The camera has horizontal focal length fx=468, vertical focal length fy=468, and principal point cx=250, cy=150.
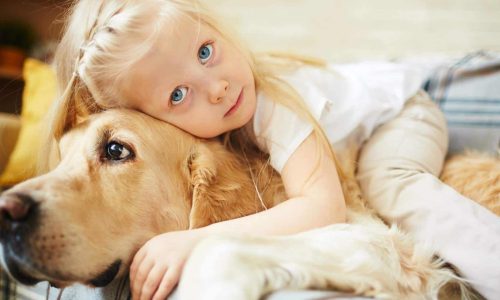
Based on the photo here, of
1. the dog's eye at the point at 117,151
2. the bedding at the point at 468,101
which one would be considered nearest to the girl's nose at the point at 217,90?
the dog's eye at the point at 117,151

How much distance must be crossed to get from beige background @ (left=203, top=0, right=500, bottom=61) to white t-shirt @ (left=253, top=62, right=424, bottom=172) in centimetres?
127

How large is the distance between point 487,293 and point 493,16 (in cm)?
241

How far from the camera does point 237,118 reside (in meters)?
1.17

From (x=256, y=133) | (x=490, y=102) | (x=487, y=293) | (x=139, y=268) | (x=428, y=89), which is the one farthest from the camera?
(x=428, y=89)

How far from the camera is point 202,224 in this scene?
3.42ft

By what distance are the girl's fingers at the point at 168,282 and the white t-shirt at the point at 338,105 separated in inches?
15.5

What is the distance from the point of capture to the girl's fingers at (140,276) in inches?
35.4

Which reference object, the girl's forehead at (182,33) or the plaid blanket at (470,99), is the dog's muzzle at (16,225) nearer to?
the girl's forehead at (182,33)

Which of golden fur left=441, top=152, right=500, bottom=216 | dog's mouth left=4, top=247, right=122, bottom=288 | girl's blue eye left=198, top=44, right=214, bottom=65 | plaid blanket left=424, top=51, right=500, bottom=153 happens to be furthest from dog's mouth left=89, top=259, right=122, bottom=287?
plaid blanket left=424, top=51, right=500, bottom=153

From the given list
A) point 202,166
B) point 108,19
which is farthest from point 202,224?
point 108,19

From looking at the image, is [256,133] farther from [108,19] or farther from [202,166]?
[108,19]

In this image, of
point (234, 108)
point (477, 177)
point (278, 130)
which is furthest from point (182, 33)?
point (477, 177)

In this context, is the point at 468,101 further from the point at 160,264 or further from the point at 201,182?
the point at 160,264

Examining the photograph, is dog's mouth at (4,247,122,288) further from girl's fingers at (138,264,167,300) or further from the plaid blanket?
the plaid blanket
